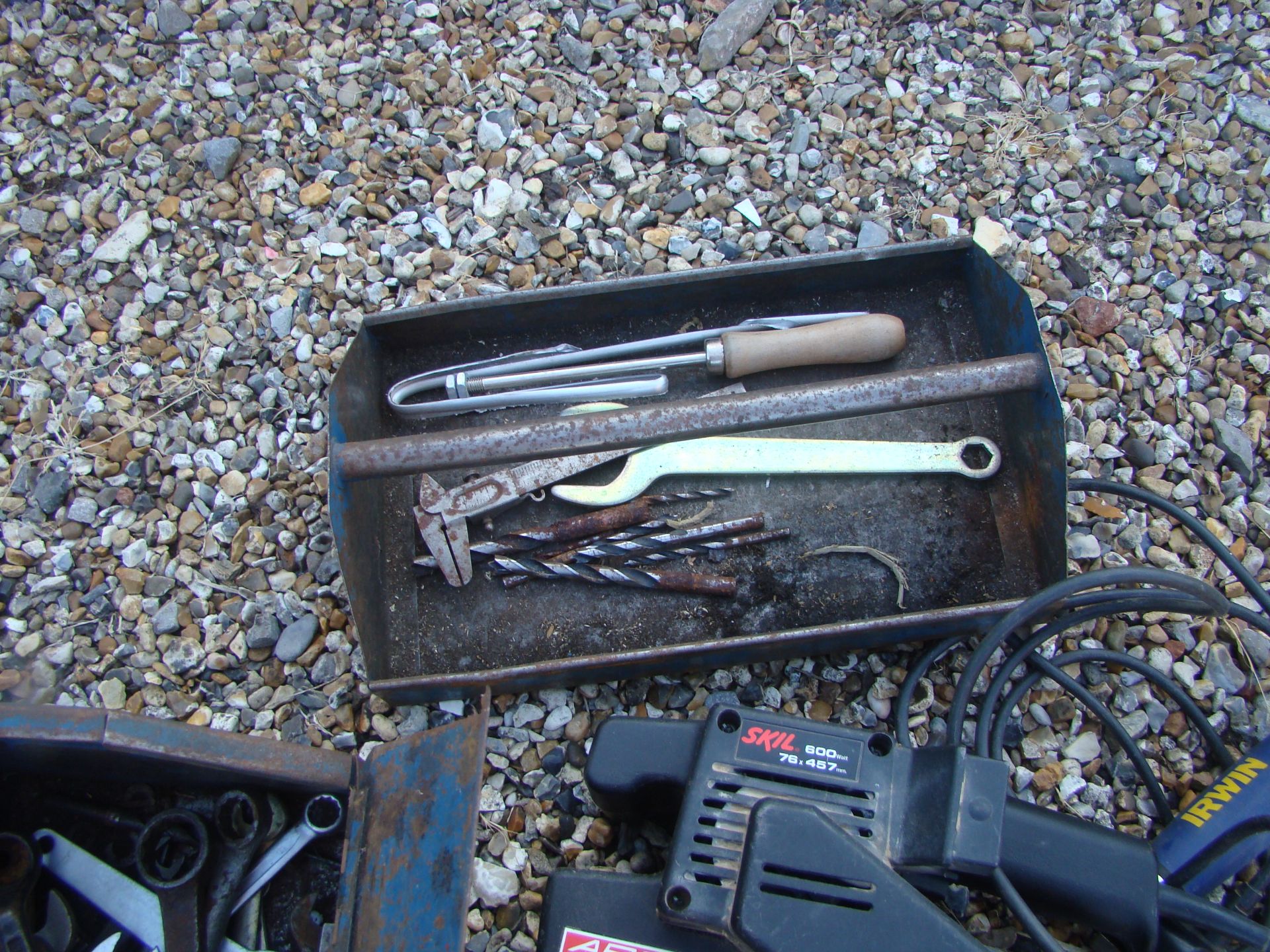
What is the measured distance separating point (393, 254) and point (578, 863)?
4.85 feet

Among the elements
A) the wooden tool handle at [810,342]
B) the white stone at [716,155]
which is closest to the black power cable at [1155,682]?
the wooden tool handle at [810,342]

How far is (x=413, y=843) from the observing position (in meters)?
1.37

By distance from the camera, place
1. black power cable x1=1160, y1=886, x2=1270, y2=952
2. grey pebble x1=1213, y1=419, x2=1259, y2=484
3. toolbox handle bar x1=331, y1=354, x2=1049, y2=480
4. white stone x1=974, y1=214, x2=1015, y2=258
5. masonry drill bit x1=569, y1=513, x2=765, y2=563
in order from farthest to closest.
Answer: white stone x1=974, y1=214, x2=1015, y2=258 → grey pebble x1=1213, y1=419, x2=1259, y2=484 → masonry drill bit x1=569, y1=513, x2=765, y2=563 → toolbox handle bar x1=331, y1=354, x2=1049, y2=480 → black power cable x1=1160, y1=886, x2=1270, y2=952

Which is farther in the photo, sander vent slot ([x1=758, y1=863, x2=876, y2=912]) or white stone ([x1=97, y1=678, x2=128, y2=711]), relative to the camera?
white stone ([x1=97, y1=678, x2=128, y2=711])

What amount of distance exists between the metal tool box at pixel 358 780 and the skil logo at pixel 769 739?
0.41 m

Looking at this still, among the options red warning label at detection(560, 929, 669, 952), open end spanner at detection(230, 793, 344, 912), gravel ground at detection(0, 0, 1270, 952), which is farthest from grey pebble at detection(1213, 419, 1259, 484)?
open end spanner at detection(230, 793, 344, 912)

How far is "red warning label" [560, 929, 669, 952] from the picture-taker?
1328mm

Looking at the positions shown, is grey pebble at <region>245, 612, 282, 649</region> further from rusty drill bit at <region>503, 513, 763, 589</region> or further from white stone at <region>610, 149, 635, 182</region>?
white stone at <region>610, 149, 635, 182</region>

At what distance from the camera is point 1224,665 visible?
1.78 m

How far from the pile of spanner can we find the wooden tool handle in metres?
1.14

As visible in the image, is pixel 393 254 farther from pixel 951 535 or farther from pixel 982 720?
pixel 982 720

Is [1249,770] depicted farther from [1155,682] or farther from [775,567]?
[775,567]

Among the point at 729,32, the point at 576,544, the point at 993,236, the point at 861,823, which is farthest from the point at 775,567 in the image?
the point at 729,32

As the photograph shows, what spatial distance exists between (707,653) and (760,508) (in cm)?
40
